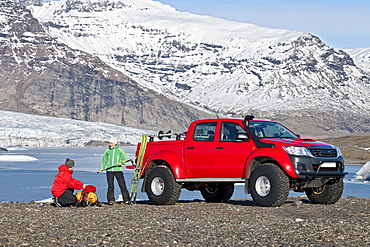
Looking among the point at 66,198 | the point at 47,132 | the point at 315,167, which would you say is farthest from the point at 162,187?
the point at 47,132

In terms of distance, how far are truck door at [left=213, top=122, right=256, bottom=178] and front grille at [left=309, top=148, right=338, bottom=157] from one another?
4.20ft

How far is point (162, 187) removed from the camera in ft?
46.8

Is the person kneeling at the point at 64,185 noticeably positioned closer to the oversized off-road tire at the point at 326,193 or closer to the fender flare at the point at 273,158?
the fender flare at the point at 273,158

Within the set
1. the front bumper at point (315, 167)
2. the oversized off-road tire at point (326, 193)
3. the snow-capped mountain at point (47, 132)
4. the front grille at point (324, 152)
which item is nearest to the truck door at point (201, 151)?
the front bumper at point (315, 167)

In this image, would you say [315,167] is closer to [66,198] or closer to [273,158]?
[273,158]

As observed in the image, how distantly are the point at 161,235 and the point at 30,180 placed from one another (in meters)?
35.1

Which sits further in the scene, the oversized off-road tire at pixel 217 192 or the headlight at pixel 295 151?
the oversized off-road tire at pixel 217 192

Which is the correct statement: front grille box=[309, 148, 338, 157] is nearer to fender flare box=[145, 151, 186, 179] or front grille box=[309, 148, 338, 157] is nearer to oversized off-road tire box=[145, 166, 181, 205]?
fender flare box=[145, 151, 186, 179]

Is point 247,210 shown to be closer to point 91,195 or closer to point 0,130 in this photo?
point 91,195

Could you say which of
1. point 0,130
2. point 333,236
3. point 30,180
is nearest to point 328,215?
point 333,236

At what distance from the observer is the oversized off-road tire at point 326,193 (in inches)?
543

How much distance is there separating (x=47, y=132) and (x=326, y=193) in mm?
122123

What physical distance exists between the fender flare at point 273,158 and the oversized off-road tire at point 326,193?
1.70 metres

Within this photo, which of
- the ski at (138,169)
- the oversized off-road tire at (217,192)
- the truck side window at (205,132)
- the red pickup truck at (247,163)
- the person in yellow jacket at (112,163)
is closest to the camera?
the red pickup truck at (247,163)
